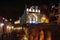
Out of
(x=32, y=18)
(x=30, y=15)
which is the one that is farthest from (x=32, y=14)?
(x=32, y=18)

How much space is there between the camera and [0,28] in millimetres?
15484

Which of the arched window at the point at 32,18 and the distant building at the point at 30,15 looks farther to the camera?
the arched window at the point at 32,18

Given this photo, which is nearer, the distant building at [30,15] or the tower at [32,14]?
the distant building at [30,15]

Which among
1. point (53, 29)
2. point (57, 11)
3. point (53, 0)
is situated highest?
point (53, 0)

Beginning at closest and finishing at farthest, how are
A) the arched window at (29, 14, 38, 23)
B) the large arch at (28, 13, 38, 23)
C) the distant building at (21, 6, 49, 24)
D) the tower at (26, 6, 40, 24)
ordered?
the distant building at (21, 6, 49, 24)
the tower at (26, 6, 40, 24)
the large arch at (28, 13, 38, 23)
the arched window at (29, 14, 38, 23)

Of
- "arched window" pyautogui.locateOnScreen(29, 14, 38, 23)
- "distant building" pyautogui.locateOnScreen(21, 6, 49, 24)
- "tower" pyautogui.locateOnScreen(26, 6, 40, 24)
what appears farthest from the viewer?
"arched window" pyautogui.locateOnScreen(29, 14, 38, 23)

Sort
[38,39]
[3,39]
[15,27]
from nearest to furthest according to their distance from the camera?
1. [38,39]
2. [3,39]
3. [15,27]

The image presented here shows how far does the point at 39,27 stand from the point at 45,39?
0.97 m

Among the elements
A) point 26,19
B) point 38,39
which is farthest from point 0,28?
point 26,19

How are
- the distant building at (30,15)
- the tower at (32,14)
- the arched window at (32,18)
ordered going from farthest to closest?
the arched window at (32,18), the tower at (32,14), the distant building at (30,15)

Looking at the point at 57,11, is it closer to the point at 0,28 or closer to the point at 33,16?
the point at 0,28

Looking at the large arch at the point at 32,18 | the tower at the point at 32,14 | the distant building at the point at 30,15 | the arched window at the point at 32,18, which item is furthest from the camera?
the arched window at the point at 32,18

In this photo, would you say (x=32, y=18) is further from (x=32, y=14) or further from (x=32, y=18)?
(x=32, y=14)

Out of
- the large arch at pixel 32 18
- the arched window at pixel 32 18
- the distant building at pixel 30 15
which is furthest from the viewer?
the arched window at pixel 32 18
